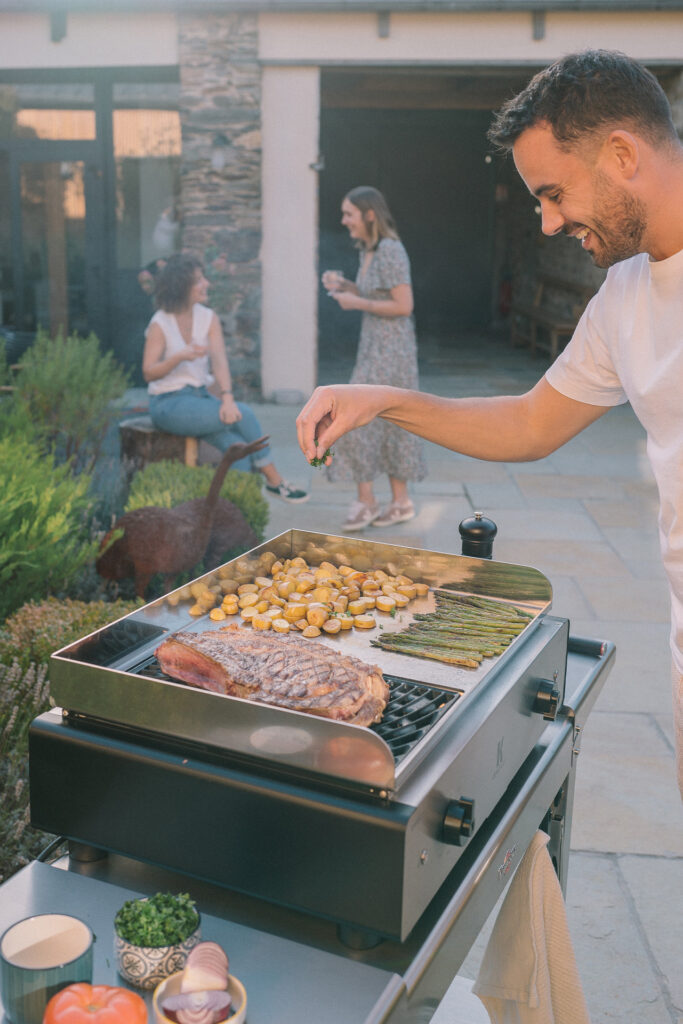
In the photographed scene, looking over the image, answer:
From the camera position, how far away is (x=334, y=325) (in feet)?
53.3

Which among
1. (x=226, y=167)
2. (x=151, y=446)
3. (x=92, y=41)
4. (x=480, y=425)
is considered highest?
(x=92, y=41)

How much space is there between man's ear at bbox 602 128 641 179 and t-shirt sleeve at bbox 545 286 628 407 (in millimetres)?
309

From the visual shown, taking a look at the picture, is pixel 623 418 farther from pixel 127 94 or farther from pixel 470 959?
pixel 470 959

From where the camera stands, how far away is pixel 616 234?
1.74m

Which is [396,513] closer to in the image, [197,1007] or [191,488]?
[191,488]

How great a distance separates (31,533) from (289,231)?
751 cm

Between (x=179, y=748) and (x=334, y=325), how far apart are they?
1516 centimetres

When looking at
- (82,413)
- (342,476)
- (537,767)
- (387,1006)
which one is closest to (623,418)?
(342,476)

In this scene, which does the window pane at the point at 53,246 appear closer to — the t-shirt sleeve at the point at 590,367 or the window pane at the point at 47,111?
the window pane at the point at 47,111

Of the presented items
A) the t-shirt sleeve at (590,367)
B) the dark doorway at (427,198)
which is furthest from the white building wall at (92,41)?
the t-shirt sleeve at (590,367)

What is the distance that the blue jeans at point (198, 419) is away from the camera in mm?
5711

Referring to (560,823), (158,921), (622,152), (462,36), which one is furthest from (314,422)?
(462,36)

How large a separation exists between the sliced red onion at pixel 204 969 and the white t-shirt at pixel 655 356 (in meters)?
1.03

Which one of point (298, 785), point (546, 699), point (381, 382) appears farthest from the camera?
point (381, 382)
